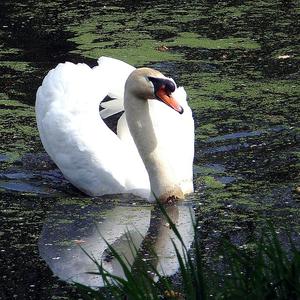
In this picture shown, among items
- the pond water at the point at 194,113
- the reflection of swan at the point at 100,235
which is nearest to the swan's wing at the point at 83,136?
the pond water at the point at 194,113

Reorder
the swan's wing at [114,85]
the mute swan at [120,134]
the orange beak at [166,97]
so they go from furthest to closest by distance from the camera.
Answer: the swan's wing at [114,85] → the mute swan at [120,134] → the orange beak at [166,97]

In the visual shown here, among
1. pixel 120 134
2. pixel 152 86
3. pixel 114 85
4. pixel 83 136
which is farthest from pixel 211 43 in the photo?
pixel 152 86

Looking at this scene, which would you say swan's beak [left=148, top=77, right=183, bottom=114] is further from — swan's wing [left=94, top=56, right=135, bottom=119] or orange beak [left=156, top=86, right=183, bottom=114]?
swan's wing [left=94, top=56, right=135, bottom=119]

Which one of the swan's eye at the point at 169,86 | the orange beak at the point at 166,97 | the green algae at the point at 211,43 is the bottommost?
the green algae at the point at 211,43

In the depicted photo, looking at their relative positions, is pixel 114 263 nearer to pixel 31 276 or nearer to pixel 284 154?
pixel 31 276

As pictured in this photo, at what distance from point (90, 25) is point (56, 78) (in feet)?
12.9

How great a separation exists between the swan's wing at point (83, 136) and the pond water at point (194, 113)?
0.44 feet

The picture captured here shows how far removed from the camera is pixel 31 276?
6.04 metres

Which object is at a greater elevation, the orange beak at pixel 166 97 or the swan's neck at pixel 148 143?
the orange beak at pixel 166 97

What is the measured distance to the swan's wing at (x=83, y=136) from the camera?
7637 mm

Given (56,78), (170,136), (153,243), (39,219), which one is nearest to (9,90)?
(56,78)

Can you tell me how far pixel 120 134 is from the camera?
329 inches

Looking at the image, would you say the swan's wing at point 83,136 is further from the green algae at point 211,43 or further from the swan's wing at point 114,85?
the green algae at point 211,43

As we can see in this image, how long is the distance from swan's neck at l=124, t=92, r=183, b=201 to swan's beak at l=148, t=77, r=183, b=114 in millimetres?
197
